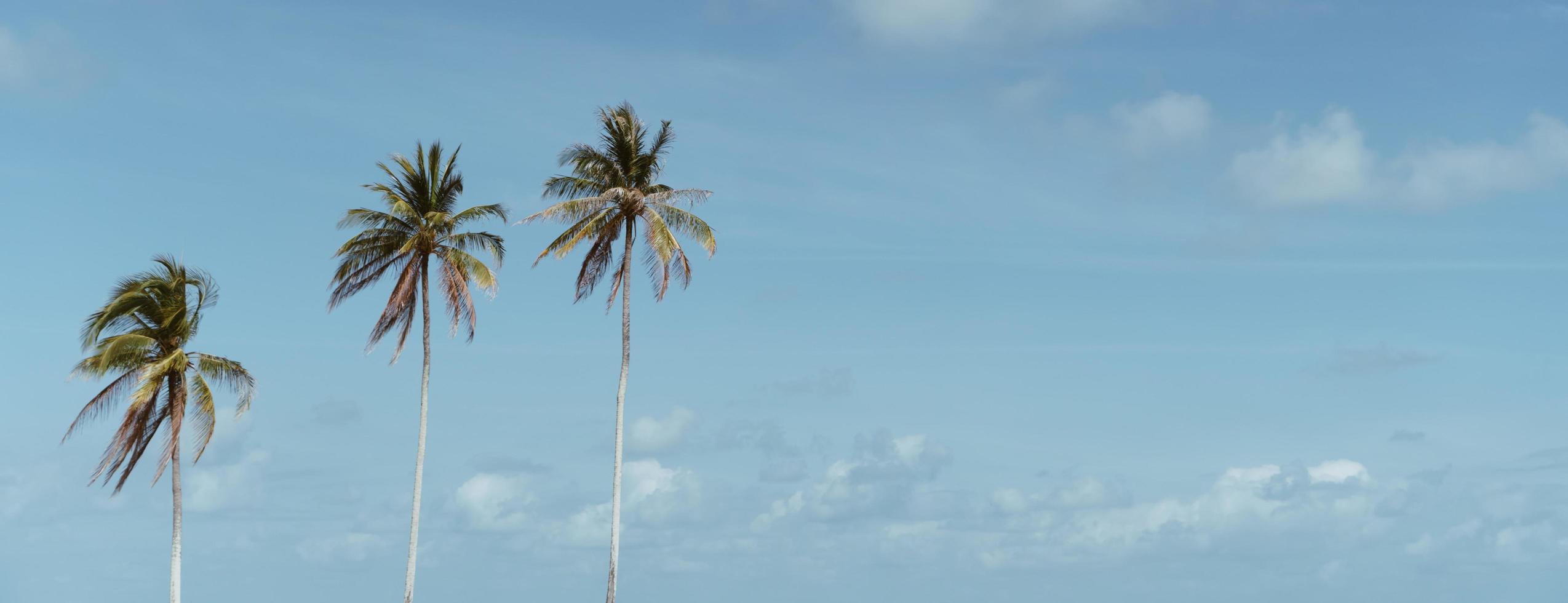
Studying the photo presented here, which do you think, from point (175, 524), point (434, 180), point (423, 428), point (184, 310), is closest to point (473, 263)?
point (434, 180)

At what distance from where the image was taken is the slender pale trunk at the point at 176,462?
157 ft

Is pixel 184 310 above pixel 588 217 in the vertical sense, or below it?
below

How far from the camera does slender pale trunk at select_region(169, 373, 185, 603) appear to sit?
4800 centimetres

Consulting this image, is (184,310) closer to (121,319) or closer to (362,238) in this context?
(121,319)

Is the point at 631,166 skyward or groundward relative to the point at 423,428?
skyward

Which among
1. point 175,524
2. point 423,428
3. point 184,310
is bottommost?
point 175,524

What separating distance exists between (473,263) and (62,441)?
1495cm

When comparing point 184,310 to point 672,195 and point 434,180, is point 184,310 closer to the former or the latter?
point 434,180

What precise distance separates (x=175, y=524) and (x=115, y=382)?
215 inches

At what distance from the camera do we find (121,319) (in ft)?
158

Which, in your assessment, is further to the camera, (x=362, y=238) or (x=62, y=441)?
(x=362, y=238)

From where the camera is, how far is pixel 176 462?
48375 millimetres

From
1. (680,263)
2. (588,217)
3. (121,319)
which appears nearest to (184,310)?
(121,319)

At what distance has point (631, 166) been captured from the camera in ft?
168
